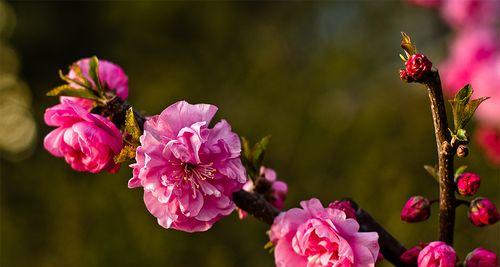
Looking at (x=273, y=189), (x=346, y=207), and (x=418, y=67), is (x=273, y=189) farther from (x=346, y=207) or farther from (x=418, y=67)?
(x=418, y=67)

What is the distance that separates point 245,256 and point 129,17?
331 centimetres

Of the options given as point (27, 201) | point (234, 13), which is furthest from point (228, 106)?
point (234, 13)

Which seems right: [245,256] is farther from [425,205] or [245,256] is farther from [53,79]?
[53,79]

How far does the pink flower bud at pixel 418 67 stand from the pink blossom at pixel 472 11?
56.3 inches

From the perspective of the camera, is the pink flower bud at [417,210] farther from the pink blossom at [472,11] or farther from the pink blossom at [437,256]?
the pink blossom at [472,11]

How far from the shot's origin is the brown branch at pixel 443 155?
460mm

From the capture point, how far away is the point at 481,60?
5.17 ft

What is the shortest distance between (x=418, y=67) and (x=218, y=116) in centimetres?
282

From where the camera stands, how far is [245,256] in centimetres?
223

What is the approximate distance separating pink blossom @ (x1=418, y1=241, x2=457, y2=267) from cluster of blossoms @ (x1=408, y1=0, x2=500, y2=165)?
89 cm

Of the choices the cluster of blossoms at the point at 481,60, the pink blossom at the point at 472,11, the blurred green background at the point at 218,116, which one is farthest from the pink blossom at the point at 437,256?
the blurred green background at the point at 218,116

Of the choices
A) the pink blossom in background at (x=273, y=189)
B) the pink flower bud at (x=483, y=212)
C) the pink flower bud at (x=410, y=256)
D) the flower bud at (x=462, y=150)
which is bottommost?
the pink blossom in background at (x=273, y=189)

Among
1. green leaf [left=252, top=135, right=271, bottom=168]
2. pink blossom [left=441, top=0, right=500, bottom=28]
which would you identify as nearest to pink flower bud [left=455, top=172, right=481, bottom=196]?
green leaf [left=252, top=135, right=271, bottom=168]

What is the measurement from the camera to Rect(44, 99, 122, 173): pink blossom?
52cm
